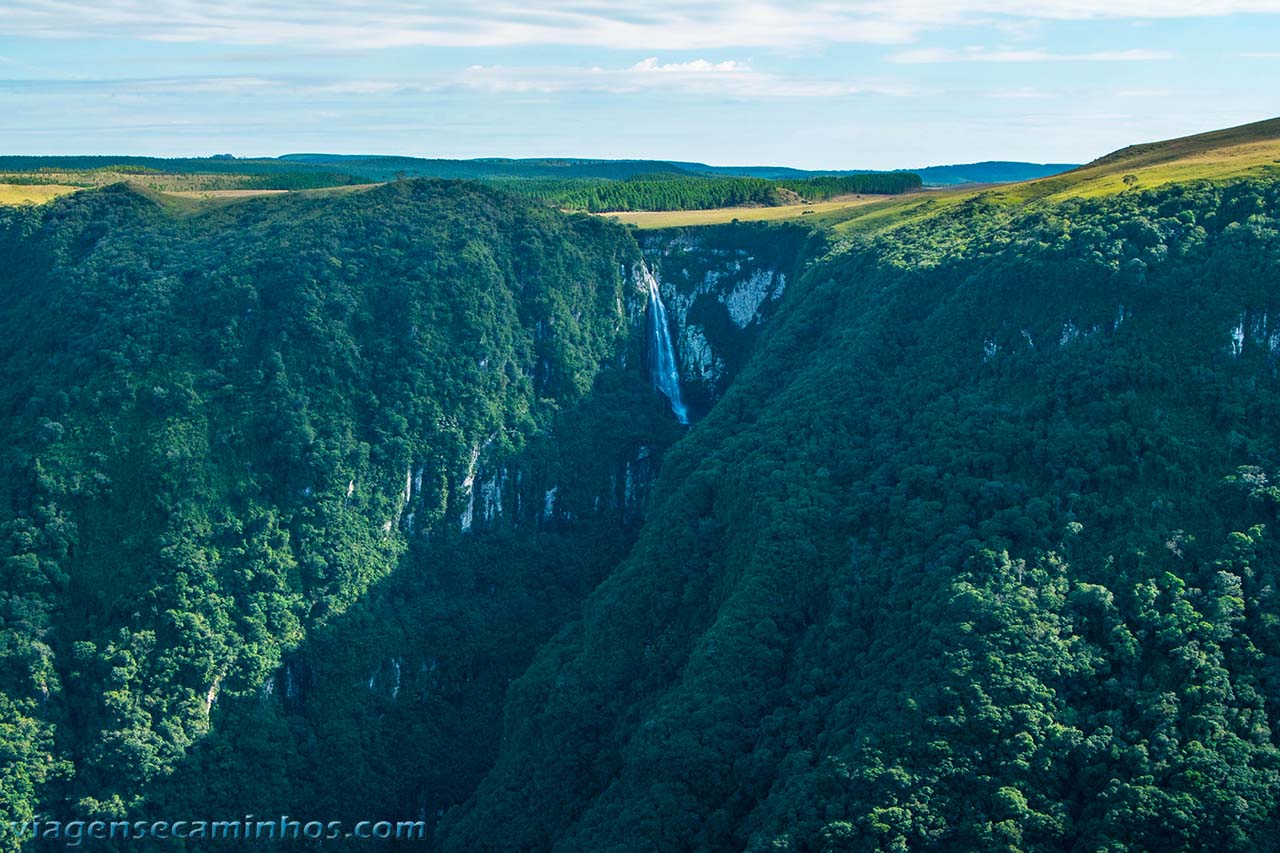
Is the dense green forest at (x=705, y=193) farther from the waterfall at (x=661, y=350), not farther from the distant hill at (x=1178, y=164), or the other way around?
the distant hill at (x=1178, y=164)

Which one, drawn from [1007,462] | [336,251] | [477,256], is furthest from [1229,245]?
[336,251]

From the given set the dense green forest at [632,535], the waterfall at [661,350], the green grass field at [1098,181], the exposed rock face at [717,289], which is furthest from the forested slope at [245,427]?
the green grass field at [1098,181]

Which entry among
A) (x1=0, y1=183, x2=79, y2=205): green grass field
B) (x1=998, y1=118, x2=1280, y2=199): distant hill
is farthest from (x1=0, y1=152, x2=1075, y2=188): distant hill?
(x1=998, y1=118, x2=1280, y2=199): distant hill

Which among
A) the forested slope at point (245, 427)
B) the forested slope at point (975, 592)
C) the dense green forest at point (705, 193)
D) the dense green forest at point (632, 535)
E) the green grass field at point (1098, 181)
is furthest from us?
the dense green forest at point (705, 193)

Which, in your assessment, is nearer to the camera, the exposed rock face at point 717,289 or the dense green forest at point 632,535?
the dense green forest at point 632,535

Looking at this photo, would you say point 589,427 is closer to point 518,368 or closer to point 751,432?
point 518,368

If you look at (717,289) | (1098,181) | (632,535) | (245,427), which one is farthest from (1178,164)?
(245,427)
